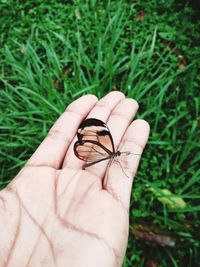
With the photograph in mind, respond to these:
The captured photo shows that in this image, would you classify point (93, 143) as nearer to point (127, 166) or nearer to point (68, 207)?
point (127, 166)

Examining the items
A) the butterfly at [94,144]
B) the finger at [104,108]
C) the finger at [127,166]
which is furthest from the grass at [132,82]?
the butterfly at [94,144]

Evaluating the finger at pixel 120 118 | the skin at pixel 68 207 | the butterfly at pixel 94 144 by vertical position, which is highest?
the finger at pixel 120 118

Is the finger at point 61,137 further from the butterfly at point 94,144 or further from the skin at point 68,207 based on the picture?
the butterfly at point 94,144

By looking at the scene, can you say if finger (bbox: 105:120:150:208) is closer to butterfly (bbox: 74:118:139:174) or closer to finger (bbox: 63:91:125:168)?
butterfly (bbox: 74:118:139:174)

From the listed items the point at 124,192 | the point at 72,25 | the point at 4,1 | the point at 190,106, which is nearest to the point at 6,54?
the point at 72,25

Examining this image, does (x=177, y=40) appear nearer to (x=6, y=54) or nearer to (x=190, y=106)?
(x=190, y=106)

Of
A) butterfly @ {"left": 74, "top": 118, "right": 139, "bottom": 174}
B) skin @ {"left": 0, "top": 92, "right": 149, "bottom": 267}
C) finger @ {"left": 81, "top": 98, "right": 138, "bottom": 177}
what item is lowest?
skin @ {"left": 0, "top": 92, "right": 149, "bottom": 267}

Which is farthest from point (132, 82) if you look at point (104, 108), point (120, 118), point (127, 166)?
point (127, 166)

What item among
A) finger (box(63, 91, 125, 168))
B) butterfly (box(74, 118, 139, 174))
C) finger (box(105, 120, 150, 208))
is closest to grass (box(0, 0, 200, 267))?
finger (box(63, 91, 125, 168))
